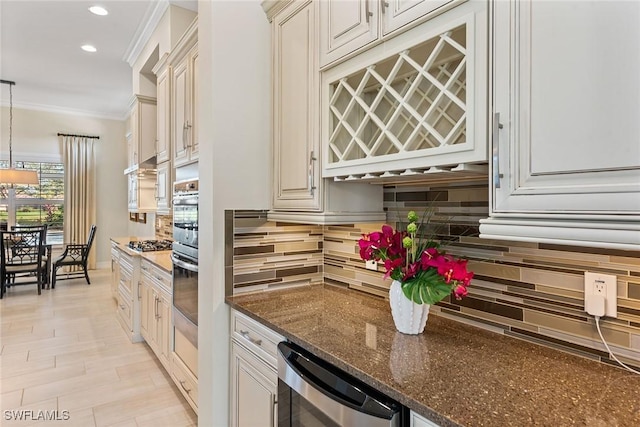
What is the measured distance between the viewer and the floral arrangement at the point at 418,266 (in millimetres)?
1185

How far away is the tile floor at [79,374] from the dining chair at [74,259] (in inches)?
43.4

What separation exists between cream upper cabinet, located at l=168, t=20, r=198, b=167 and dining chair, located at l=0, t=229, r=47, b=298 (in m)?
3.66

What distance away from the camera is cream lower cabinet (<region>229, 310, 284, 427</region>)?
144 centimetres

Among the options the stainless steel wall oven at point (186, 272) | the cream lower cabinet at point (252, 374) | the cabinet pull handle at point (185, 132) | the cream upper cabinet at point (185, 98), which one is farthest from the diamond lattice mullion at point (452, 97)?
the cabinet pull handle at point (185, 132)

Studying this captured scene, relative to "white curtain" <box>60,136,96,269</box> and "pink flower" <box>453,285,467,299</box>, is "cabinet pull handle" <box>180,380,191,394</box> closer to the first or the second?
"pink flower" <box>453,285,467,299</box>

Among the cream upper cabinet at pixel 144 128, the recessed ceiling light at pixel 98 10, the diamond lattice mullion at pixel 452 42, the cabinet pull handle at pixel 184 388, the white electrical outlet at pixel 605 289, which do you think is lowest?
the cabinet pull handle at pixel 184 388

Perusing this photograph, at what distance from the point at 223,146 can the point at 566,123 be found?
137 centimetres

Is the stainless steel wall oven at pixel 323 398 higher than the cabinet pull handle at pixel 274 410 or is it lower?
higher

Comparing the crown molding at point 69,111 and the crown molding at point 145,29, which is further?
the crown molding at point 69,111

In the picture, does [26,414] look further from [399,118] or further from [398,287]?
[399,118]

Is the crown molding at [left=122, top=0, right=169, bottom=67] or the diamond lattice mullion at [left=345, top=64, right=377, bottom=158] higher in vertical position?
the crown molding at [left=122, top=0, right=169, bottom=67]

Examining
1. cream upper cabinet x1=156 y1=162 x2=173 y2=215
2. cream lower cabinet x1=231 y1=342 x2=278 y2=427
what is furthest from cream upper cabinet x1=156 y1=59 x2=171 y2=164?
cream lower cabinet x1=231 y1=342 x2=278 y2=427

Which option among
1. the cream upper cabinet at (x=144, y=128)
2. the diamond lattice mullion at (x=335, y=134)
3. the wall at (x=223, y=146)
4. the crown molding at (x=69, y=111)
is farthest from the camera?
the crown molding at (x=69, y=111)

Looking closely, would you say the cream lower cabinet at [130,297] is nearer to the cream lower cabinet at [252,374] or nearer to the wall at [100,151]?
the cream lower cabinet at [252,374]
